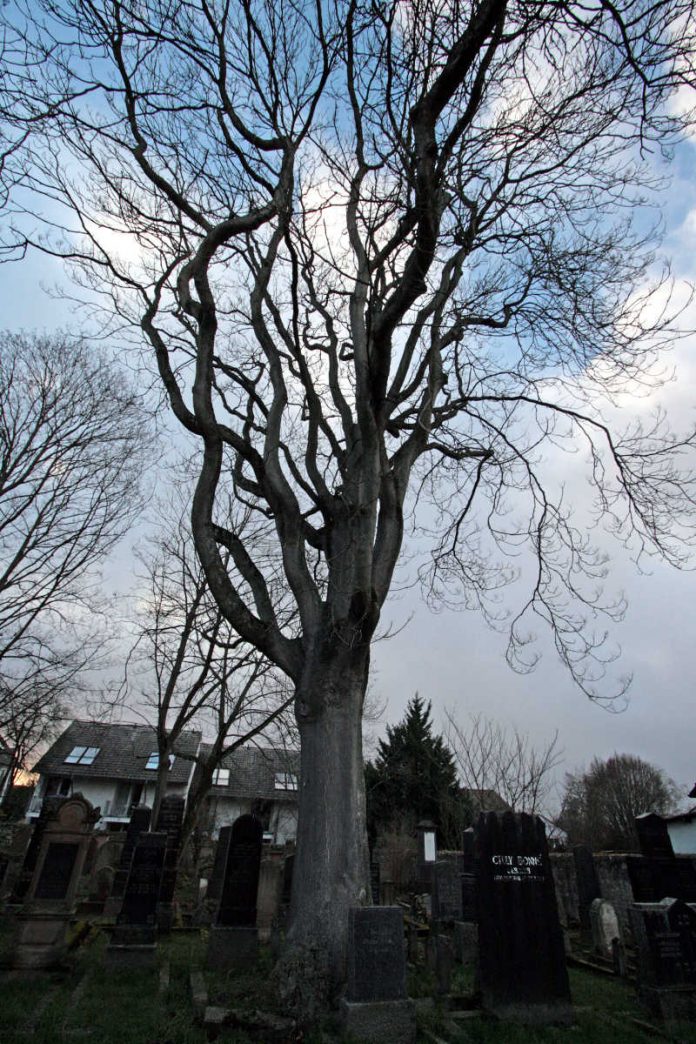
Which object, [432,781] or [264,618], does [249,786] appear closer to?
[432,781]

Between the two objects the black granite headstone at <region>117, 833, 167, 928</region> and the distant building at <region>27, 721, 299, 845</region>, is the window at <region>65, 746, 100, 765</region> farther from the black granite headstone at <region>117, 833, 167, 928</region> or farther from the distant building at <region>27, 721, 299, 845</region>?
the black granite headstone at <region>117, 833, 167, 928</region>

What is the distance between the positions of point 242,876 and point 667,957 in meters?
5.43

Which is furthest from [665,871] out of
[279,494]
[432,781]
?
[432,781]

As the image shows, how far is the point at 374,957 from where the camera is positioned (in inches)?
181

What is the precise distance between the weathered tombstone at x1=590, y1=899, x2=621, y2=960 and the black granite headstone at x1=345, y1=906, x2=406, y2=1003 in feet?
19.1

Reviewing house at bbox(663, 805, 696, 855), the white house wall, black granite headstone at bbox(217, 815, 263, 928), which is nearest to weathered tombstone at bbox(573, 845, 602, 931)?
black granite headstone at bbox(217, 815, 263, 928)

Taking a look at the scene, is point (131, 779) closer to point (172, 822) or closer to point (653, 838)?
point (172, 822)

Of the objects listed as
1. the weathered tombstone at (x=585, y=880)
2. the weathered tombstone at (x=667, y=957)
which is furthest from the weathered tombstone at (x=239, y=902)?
the weathered tombstone at (x=585, y=880)

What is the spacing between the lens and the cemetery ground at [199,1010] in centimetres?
440

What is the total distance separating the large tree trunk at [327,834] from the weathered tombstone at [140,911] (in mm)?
3969

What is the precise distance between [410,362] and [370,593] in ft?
13.2

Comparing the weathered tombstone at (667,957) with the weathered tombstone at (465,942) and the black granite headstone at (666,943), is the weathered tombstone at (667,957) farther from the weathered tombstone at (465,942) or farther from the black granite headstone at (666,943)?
the weathered tombstone at (465,942)

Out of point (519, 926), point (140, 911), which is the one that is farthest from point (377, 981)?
point (140, 911)

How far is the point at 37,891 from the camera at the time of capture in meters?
7.71
